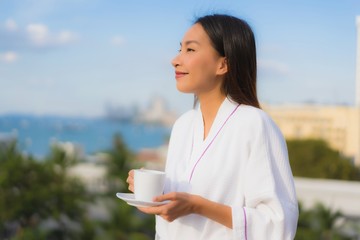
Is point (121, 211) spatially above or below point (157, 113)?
above

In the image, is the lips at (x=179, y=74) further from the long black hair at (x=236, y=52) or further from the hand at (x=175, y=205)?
the hand at (x=175, y=205)

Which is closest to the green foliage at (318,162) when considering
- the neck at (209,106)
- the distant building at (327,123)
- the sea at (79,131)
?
the neck at (209,106)

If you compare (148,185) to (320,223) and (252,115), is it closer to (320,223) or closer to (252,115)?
(252,115)

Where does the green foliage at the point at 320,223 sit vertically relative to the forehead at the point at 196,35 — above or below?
below

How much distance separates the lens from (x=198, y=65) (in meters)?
1.38

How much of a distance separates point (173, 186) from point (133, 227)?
3015 mm

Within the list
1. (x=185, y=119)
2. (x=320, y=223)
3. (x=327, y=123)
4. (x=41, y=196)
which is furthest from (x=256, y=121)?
(x=327, y=123)

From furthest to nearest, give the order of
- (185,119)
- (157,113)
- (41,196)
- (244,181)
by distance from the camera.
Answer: (157,113) → (41,196) → (185,119) → (244,181)

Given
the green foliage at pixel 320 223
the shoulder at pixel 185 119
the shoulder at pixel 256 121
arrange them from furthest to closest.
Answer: the green foliage at pixel 320 223
the shoulder at pixel 185 119
the shoulder at pixel 256 121

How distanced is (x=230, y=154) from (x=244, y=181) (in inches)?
2.5

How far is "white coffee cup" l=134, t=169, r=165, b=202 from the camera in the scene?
129 centimetres

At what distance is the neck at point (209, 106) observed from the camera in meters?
1.43

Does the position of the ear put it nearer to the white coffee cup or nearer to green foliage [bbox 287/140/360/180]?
the white coffee cup

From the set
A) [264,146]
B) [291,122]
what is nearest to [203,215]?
[264,146]
